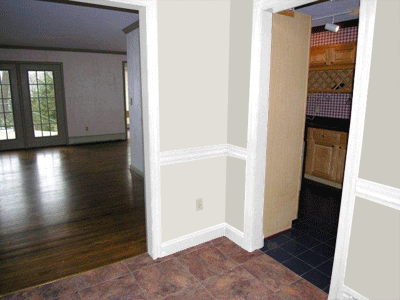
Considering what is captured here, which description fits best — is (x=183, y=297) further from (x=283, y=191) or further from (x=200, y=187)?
(x=283, y=191)

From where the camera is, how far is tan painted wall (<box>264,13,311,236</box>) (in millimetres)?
2645

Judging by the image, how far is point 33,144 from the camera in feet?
24.5

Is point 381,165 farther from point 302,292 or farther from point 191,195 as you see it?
point 191,195

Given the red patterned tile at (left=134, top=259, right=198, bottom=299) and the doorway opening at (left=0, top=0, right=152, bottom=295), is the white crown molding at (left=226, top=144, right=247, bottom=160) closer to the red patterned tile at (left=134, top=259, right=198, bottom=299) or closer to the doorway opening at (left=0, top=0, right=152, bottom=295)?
the doorway opening at (left=0, top=0, right=152, bottom=295)

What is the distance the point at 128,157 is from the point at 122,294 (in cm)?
455

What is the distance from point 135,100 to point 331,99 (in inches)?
133

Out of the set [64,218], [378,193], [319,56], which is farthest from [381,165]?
[319,56]

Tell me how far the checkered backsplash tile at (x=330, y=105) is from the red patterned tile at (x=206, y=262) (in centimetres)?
342

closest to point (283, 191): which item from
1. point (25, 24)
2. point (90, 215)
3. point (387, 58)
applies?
point (387, 58)

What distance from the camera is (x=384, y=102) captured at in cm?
169

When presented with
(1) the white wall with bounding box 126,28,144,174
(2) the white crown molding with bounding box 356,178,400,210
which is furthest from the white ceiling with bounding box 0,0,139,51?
(2) the white crown molding with bounding box 356,178,400,210

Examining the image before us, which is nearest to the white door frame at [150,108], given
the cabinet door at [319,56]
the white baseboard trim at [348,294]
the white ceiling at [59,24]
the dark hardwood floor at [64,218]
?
the dark hardwood floor at [64,218]

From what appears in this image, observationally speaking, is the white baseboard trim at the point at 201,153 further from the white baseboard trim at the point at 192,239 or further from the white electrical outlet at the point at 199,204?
the white baseboard trim at the point at 192,239

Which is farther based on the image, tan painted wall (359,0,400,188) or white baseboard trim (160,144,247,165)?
white baseboard trim (160,144,247,165)
